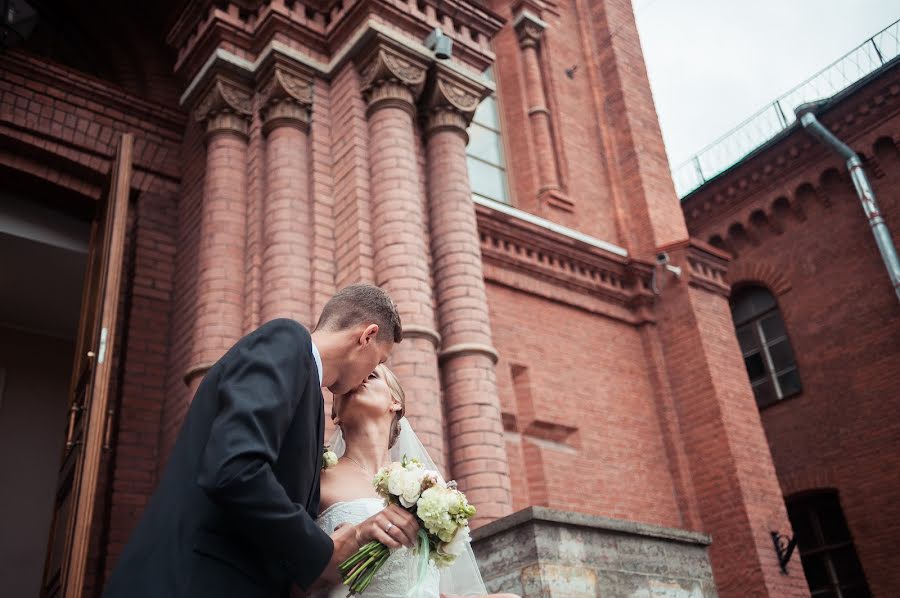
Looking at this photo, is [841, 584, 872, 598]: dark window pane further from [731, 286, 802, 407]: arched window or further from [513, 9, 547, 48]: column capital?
[513, 9, 547, 48]: column capital

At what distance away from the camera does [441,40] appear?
7199 millimetres

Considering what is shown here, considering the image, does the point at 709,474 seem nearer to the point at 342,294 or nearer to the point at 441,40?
the point at 441,40

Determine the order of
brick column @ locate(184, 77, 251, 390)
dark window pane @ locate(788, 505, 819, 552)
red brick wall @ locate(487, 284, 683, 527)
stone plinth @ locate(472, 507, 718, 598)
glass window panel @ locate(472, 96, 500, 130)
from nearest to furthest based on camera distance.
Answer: stone plinth @ locate(472, 507, 718, 598) < brick column @ locate(184, 77, 251, 390) < red brick wall @ locate(487, 284, 683, 527) < glass window panel @ locate(472, 96, 500, 130) < dark window pane @ locate(788, 505, 819, 552)

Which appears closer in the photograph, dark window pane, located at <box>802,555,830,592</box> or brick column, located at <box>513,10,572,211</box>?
brick column, located at <box>513,10,572,211</box>

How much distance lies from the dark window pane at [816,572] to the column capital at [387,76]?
34.8 feet

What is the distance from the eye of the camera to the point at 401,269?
6.19 metres

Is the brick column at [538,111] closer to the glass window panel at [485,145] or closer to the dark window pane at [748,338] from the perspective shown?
the glass window panel at [485,145]

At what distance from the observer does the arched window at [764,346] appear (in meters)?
14.9

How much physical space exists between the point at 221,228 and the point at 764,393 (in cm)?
1124

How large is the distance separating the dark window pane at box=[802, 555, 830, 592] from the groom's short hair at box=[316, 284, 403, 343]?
13.2 metres

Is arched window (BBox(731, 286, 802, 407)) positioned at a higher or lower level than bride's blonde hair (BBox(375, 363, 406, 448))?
higher

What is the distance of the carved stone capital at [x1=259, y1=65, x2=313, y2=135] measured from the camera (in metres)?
6.91

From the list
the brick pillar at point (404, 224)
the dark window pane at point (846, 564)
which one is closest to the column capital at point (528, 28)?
the brick pillar at point (404, 224)

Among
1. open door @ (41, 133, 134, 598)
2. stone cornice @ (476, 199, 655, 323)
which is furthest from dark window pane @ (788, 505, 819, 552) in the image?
open door @ (41, 133, 134, 598)
